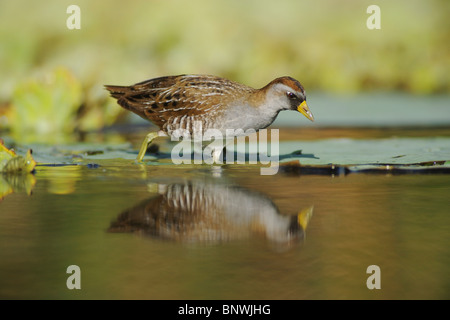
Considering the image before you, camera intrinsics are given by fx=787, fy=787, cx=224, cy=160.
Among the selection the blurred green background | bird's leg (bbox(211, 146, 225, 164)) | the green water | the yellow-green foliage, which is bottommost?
the green water

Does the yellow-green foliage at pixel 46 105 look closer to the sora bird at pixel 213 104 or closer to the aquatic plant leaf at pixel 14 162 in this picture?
the sora bird at pixel 213 104

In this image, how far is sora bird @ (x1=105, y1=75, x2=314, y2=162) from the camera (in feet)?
26.5

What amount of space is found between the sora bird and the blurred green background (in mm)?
7235

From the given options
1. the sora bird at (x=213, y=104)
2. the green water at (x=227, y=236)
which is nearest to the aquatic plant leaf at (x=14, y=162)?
the green water at (x=227, y=236)

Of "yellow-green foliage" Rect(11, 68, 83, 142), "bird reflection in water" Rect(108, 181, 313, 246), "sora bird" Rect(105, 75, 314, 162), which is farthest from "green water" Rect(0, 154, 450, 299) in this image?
"yellow-green foliage" Rect(11, 68, 83, 142)

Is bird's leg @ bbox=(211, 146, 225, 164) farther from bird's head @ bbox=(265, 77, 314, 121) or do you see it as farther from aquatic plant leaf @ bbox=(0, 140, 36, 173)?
aquatic plant leaf @ bbox=(0, 140, 36, 173)

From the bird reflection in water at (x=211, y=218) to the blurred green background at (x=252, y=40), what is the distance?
9.72 metres

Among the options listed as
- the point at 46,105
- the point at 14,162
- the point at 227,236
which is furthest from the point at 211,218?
the point at 46,105

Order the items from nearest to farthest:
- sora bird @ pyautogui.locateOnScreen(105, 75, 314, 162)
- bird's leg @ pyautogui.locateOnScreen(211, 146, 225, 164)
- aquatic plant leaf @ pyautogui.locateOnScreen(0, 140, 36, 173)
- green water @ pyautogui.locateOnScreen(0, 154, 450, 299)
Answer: green water @ pyautogui.locateOnScreen(0, 154, 450, 299) → aquatic plant leaf @ pyautogui.locateOnScreen(0, 140, 36, 173) → sora bird @ pyautogui.locateOnScreen(105, 75, 314, 162) → bird's leg @ pyautogui.locateOnScreen(211, 146, 225, 164)

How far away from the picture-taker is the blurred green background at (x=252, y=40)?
1770 cm

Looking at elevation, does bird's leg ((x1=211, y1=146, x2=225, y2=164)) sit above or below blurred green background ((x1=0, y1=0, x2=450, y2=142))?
below

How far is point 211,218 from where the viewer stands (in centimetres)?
552

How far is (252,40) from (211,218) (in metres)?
13.6

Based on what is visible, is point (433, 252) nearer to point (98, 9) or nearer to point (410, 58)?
point (410, 58)
